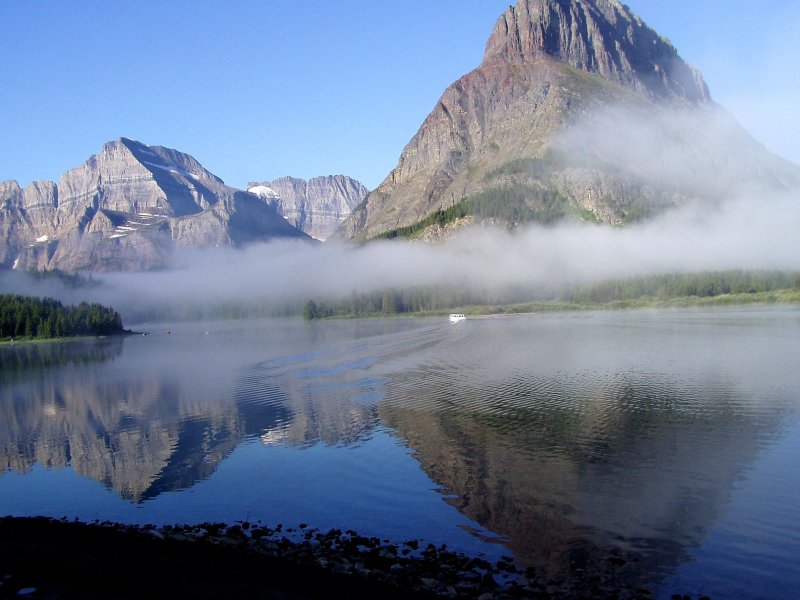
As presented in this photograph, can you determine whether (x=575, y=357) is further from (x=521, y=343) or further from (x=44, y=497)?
(x=44, y=497)

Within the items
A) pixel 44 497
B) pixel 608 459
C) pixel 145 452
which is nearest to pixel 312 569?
pixel 608 459

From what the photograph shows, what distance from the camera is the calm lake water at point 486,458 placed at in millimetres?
21781

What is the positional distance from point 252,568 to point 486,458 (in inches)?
649

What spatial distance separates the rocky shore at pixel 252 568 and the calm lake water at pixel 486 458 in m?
1.46

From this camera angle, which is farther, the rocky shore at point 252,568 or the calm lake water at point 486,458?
the calm lake water at point 486,458

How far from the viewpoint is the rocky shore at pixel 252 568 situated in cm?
1738

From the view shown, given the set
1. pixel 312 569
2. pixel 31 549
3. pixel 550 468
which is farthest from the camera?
pixel 550 468

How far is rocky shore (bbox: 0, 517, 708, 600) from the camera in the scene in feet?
57.0

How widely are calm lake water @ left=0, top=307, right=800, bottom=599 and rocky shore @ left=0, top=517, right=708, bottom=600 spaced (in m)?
1.46

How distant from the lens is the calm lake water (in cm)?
2178

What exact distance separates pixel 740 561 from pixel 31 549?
23.6m

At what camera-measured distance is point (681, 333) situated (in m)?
99.5

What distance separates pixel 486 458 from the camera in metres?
33.0

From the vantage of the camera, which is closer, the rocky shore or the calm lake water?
the rocky shore
